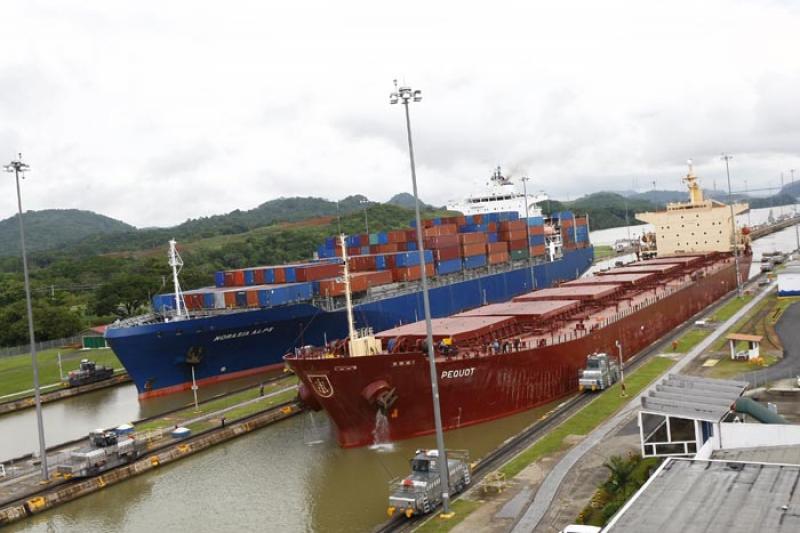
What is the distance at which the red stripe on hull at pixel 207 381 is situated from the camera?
38.9m

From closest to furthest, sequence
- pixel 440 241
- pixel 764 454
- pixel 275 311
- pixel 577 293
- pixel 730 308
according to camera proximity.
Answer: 1. pixel 764 454
2. pixel 275 311
3. pixel 577 293
4. pixel 730 308
5. pixel 440 241

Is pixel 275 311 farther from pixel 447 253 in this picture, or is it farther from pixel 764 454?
pixel 764 454

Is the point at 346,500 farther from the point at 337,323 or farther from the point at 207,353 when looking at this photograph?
the point at 337,323

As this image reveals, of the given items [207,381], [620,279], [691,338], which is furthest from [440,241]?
[207,381]

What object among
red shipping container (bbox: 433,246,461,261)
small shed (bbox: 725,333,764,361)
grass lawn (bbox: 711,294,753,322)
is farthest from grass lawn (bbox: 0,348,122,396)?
grass lawn (bbox: 711,294,753,322)

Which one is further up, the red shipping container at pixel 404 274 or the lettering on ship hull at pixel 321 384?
the red shipping container at pixel 404 274

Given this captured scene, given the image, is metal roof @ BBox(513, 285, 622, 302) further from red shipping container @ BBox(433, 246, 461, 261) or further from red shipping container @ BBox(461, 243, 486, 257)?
red shipping container @ BBox(461, 243, 486, 257)

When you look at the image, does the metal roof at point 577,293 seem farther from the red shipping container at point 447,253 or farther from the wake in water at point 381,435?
the wake in water at point 381,435

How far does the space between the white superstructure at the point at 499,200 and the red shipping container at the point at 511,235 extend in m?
12.5

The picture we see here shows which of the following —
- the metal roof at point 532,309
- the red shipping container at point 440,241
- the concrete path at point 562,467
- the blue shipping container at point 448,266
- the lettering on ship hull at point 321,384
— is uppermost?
the red shipping container at point 440,241

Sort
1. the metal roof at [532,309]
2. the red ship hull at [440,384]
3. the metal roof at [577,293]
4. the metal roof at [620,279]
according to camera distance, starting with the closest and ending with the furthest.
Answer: the red ship hull at [440,384]
the metal roof at [532,309]
the metal roof at [577,293]
the metal roof at [620,279]

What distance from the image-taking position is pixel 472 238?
58.3 m

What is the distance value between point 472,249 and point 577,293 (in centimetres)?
1617

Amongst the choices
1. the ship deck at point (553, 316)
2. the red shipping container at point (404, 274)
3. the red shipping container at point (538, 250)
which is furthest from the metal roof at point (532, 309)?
the red shipping container at point (538, 250)
